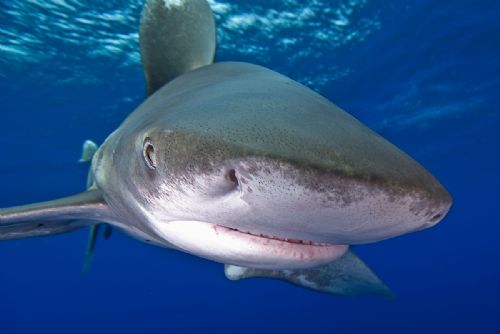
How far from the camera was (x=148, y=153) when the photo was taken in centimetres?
195

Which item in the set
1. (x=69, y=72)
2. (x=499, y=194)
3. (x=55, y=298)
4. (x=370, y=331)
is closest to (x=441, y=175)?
(x=499, y=194)

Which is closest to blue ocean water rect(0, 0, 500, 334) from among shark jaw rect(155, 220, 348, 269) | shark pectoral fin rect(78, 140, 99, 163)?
shark pectoral fin rect(78, 140, 99, 163)

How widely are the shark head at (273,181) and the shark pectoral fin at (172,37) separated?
224 centimetres

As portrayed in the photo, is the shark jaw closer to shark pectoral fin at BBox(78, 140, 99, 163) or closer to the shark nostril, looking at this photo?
the shark nostril

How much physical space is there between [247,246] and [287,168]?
28.3 inches

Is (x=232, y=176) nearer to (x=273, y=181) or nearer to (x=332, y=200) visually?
(x=273, y=181)

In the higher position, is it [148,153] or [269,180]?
[269,180]

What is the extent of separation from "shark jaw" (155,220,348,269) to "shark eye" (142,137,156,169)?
0.31 meters

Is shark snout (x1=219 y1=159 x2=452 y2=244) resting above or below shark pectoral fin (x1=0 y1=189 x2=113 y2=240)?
above

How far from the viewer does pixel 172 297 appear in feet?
380

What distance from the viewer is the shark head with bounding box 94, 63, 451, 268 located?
4.46ft

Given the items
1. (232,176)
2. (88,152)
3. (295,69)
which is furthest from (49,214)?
(295,69)

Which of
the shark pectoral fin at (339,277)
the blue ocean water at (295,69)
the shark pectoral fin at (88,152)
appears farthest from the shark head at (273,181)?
the blue ocean water at (295,69)

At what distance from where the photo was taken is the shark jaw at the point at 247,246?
75.7 inches
